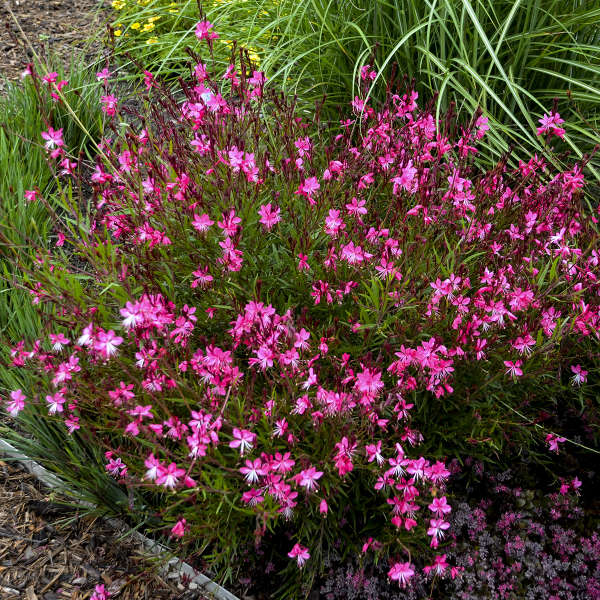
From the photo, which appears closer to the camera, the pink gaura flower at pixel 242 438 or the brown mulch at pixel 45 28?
the pink gaura flower at pixel 242 438

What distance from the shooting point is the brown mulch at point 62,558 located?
246cm

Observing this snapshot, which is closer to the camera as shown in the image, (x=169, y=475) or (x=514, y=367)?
(x=169, y=475)

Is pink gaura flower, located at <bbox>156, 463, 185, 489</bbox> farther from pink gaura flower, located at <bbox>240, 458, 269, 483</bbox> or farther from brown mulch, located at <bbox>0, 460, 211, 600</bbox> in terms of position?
brown mulch, located at <bbox>0, 460, 211, 600</bbox>

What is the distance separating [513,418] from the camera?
2.73 m

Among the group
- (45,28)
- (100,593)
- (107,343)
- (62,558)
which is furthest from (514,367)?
(45,28)

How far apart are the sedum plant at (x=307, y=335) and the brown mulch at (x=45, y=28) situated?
308 centimetres

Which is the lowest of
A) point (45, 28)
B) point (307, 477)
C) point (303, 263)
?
point (307, 477)

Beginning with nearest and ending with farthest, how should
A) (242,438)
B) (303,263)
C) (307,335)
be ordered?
(242,438)
(307,335)
(303,263)

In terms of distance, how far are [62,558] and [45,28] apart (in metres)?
5.16

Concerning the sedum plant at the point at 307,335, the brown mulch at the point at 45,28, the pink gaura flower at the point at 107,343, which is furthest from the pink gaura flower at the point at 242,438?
the brown mulch at the point at 45,28

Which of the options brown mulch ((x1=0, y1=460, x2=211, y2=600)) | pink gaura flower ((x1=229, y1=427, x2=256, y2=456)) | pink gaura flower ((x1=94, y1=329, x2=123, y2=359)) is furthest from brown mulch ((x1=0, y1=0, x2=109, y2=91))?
pink gaura flower ((x1=229, y1=427, x2=256, y2=456))

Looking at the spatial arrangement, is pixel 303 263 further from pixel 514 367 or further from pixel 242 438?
pixel 514 367

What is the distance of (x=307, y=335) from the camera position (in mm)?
2090

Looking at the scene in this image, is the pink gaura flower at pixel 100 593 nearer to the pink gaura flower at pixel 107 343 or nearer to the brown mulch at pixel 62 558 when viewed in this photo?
the brown mulch at pixel 62 558
